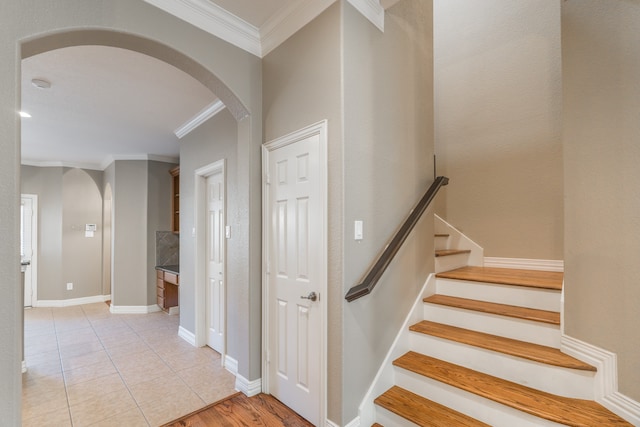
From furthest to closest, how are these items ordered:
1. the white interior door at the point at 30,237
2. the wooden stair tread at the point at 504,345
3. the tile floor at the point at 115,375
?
the white interior door at the point at 30,237 → the tile floor at the point at 115,375 → the wooden stair tread at the point at 504,345

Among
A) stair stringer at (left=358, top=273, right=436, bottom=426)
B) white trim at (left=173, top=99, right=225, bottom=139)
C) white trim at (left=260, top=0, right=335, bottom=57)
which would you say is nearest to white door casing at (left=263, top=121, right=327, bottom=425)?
stair stringer at (left=358, top=273, right=436, bottom=426)

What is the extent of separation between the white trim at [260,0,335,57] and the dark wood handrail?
1.60 meters

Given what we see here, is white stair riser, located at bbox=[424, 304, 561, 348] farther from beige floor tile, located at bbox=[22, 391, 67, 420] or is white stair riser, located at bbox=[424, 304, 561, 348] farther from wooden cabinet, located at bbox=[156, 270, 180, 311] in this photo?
wooden cabinet, located at bbox=[156, 270, 180, 311]

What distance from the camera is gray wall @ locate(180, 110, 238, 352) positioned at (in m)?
2.65

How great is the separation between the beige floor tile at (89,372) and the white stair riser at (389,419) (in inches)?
109

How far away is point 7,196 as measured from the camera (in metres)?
1.33

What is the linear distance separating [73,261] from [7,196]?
6.07 meters

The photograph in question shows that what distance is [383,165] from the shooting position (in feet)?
7.16

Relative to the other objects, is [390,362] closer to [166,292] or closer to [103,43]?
[103,43]

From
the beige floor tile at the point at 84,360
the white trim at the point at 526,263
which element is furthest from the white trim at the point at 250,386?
the white trim at the point at 526,263

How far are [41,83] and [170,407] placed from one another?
3217 mm

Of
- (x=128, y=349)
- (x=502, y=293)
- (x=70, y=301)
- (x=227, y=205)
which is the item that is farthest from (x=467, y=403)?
(x=70, y=301)

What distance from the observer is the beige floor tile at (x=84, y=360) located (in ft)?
10.6

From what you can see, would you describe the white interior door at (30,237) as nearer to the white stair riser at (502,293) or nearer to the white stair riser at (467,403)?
the white stair riser at (467,403)
